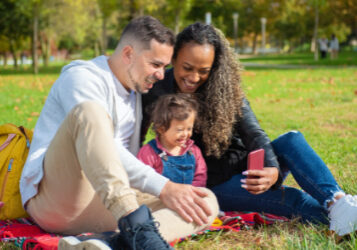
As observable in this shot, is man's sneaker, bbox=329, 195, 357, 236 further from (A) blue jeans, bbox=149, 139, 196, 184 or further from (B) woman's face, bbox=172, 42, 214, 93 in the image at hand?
(B) woman's face, bbox=172, 42, 214, 93

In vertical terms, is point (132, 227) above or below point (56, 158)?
below

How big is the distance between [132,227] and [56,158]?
0.57 metres

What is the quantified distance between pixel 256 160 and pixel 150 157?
74cm

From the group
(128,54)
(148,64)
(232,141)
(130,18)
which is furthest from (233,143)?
(130,18)

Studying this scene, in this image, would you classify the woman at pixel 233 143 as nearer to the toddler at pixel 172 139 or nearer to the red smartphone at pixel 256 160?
the red smartphone at pixel 256 160

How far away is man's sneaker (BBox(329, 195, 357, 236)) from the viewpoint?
278 centimetres

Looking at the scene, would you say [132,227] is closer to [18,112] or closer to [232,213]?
[232,213]

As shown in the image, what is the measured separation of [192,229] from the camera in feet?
9.18

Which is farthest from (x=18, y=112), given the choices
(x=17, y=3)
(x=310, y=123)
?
(x=17, y=3)

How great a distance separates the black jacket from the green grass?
54 centimetres

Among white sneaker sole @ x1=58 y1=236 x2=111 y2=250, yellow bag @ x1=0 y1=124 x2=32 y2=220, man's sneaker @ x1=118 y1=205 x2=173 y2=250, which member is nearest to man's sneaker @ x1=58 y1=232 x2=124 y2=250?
white sneaker sole @ x1=58 y1=236 x2=111 y2=250

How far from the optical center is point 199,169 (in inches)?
133

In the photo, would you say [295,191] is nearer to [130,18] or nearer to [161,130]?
[161,130]

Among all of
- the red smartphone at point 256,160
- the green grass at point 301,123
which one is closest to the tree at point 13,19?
the green grass at point 301,123
